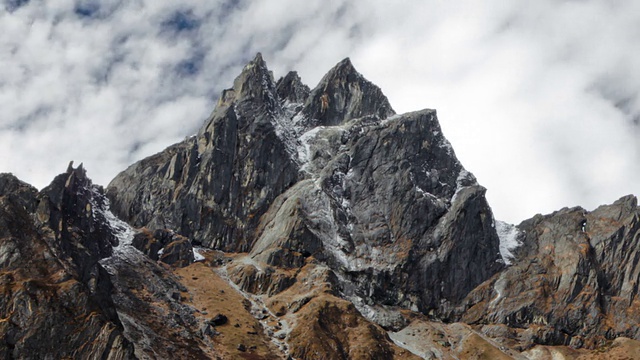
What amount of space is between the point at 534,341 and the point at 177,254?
9309 cm

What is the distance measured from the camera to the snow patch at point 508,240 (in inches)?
7176

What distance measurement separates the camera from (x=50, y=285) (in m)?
107

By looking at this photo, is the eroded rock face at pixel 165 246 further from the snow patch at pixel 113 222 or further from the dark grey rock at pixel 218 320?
the dark grey rock at pixel 218 320

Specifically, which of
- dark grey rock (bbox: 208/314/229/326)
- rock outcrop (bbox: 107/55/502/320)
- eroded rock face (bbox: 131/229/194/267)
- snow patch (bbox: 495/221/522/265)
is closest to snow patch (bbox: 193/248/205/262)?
eroded rock face (bbox: 131/229/194/267)

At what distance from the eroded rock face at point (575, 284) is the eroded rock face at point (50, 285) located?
95.7 meters

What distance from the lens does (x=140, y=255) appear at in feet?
505

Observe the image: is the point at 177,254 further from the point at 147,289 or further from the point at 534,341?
the point at 534,341

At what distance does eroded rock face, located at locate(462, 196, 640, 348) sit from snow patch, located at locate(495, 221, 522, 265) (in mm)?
2423

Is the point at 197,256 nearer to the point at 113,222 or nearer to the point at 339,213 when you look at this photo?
the point at 113,222

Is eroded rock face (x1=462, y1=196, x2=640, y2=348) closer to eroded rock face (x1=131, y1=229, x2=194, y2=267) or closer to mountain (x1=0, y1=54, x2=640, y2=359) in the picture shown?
mountain (x1=0, y1=54, x2=640, y2=359)

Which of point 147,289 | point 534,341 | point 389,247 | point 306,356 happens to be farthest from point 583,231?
point 147,289

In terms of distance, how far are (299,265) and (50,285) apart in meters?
68.8

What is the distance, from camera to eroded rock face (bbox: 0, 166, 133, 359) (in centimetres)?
9838

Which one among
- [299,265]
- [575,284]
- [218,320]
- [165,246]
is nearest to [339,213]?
[299,265]
